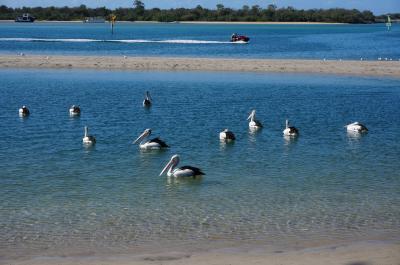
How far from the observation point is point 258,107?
88.0 feet

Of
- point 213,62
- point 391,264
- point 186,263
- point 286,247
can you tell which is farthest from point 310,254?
point 213,62

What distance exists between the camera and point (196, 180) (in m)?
15.4

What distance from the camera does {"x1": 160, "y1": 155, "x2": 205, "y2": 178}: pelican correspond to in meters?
15.4

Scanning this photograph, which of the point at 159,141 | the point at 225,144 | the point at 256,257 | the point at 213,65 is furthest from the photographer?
the point at 213,65

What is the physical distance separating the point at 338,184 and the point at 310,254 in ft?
16.3

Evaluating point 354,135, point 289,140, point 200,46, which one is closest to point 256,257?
point 289,140

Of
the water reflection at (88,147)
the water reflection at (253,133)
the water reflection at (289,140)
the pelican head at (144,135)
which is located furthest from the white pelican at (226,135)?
the water reflection at (88,147)

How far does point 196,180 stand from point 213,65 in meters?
27.7

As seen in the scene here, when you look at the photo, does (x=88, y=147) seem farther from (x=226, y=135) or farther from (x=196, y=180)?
(x=196, y=180)

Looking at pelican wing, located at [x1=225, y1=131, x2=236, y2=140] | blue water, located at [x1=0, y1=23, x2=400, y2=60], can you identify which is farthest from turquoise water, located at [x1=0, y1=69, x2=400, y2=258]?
blue water, located at [x1=0, y1=23, x2=400, y2=60]

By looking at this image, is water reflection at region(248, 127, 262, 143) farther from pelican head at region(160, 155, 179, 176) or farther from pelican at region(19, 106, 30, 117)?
pelican at region(19, 106, 30, 117)

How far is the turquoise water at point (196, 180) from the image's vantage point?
1160 cm

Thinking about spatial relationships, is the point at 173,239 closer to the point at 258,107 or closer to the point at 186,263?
the point at 186,263

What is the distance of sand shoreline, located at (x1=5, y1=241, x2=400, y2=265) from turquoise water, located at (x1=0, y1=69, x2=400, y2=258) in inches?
16.5
